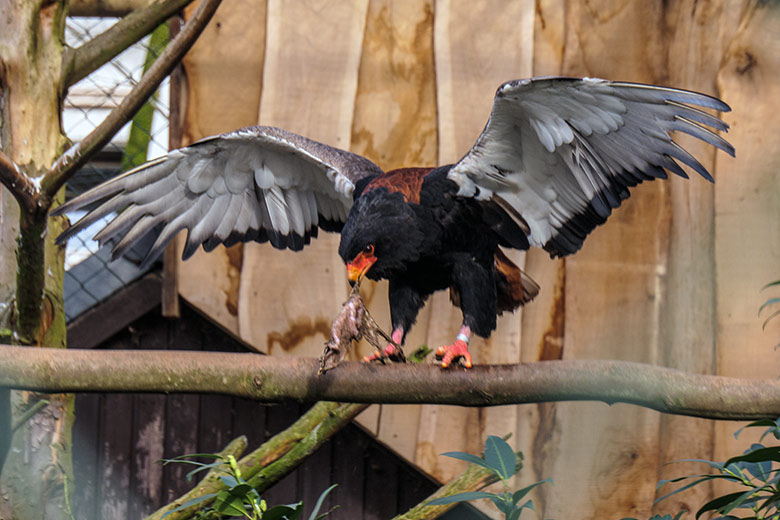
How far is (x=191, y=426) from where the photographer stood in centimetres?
272

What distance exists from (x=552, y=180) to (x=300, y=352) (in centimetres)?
97

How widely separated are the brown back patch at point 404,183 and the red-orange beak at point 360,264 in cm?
16

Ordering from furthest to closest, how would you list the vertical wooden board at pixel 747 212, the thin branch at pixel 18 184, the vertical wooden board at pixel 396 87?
1. the vertical wooden board at pixel 396 87
2. the vertical wooden board at pixel 747 212
3. the thin branch at pixel 18 184

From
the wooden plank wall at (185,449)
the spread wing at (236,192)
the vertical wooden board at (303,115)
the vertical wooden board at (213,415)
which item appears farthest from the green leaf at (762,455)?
the vertical wooden board at (213,415)

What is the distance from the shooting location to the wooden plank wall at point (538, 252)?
95.4 inches

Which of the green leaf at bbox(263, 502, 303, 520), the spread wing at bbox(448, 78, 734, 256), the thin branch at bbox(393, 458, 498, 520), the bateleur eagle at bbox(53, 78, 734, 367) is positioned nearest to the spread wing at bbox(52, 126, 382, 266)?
the bateleur eagle at bbox(53, 78, 734, 367)

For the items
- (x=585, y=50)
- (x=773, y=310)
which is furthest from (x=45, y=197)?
(x=773, y=310)

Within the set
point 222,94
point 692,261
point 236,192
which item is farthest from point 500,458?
point 222,94

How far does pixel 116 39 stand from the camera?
197 cm

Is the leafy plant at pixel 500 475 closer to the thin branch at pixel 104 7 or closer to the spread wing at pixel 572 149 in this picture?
the spread wing at pixel 572 149

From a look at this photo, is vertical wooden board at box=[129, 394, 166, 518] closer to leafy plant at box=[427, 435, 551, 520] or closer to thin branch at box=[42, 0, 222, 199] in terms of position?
thin branch at box=[42, 0, 222, 199]

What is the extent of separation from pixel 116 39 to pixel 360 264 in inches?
30.8

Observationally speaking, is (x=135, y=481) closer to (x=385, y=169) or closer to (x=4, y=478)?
(x=4, y=478)

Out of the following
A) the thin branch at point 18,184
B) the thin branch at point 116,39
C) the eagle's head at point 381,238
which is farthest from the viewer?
the thin branch at point 116,39
